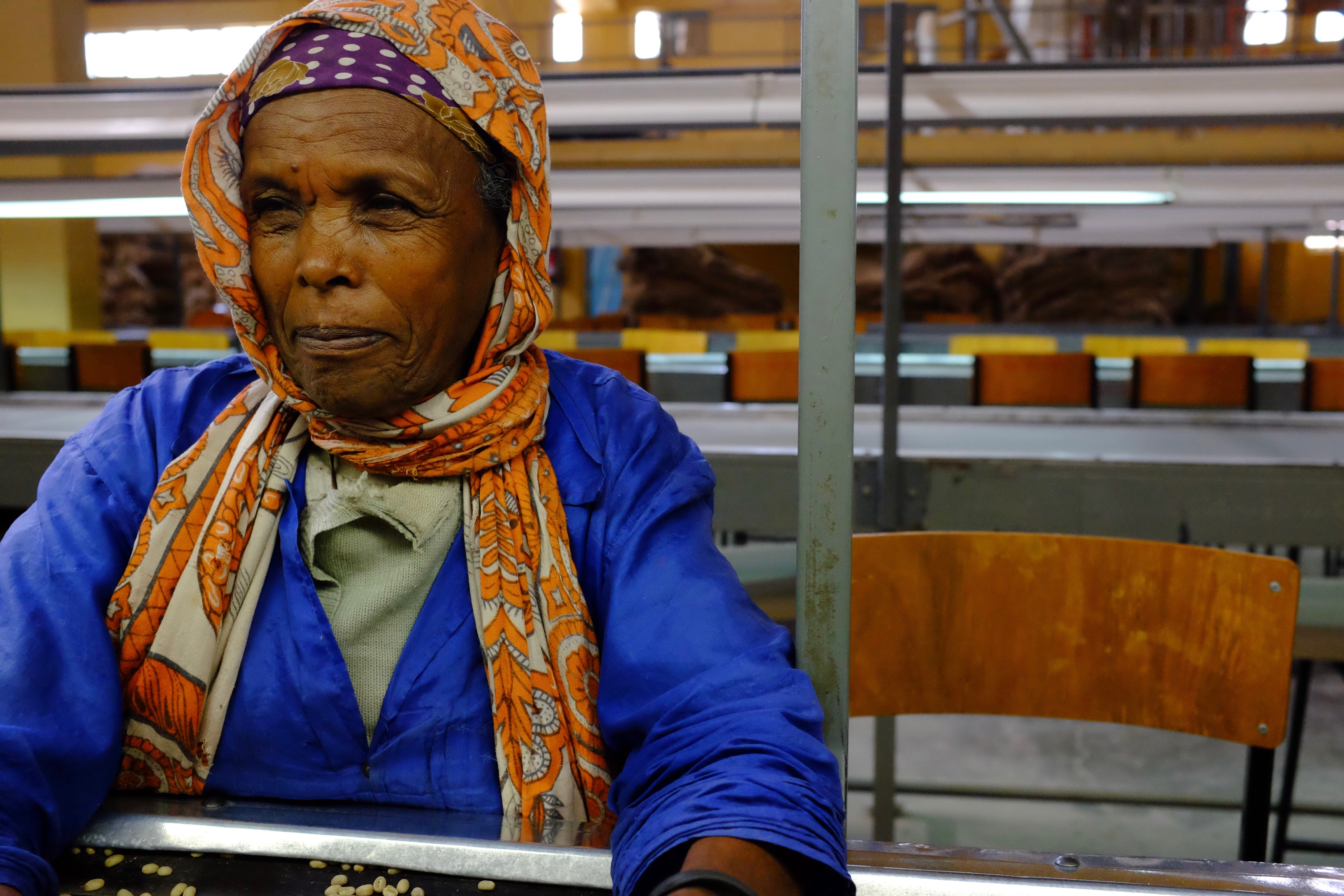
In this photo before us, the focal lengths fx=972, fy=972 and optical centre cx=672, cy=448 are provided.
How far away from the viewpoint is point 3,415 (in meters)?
3.78

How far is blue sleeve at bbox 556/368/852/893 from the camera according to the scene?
0.75m

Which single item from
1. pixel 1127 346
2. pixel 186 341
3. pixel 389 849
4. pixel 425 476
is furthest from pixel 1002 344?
pixel 389 849

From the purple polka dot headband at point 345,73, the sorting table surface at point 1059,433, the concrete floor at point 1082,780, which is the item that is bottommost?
the concrete floor at point 1082,780

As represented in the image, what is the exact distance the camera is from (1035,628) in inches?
59.3

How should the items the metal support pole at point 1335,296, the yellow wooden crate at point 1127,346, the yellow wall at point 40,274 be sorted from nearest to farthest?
the yellow wooden crate at point 1127,346 → the metal support pole at point 1335,296 → the yellow wall at point 40,274

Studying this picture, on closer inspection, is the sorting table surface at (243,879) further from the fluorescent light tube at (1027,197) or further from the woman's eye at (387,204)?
the fluorescent light tube at (1027,197)

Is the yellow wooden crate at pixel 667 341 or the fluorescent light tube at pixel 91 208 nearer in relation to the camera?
the fluorescent light tube at pixel 91 208

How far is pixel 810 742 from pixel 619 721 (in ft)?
0.67

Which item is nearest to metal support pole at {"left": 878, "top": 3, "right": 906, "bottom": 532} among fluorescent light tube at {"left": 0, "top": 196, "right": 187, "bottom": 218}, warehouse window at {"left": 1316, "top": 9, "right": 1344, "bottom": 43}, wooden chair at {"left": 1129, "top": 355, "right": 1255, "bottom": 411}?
wooden chair at {"left": 1129, "top": 355, "right": 1255, "bottom": 411}

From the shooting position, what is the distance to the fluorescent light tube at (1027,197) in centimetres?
339

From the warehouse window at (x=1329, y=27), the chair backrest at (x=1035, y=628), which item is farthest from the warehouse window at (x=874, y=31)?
the chair backrest at (x=1035, y=628)

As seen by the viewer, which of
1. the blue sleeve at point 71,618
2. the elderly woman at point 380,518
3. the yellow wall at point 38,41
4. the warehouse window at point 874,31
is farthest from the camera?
the warehouse window at point 874,31

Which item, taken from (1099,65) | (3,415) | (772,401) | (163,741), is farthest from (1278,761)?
(3,415)

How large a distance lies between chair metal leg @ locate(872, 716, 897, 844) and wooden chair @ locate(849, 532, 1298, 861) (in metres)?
1.32
